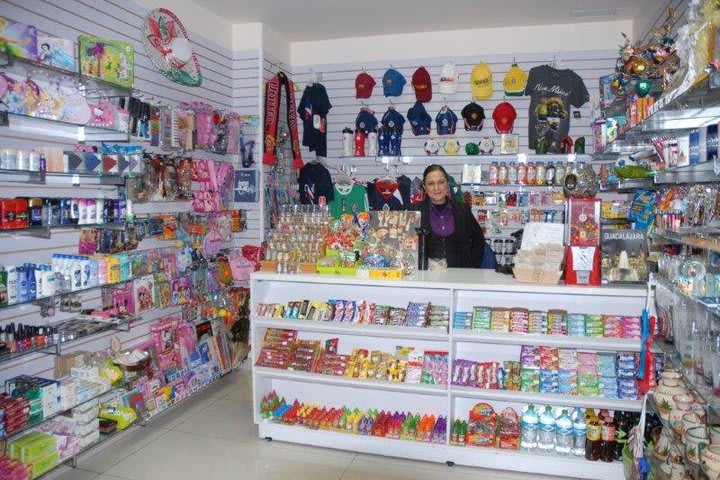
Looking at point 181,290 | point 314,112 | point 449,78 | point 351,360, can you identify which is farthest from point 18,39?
point 449,78

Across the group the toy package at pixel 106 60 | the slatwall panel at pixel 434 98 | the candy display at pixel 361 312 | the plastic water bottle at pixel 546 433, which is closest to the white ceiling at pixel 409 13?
the slatwall panel at pixel 434 98

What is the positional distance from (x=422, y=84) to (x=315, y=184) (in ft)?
6.09

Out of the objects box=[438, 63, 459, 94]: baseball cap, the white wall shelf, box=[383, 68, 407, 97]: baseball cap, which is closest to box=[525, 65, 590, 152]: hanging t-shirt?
box=[438, 63, 459, 94]: baseball cap

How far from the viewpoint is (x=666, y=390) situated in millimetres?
Answer: 2668

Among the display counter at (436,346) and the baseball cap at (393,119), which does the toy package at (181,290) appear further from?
the baseball cap at (393,119)

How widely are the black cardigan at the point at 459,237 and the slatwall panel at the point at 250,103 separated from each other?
91.9 inches

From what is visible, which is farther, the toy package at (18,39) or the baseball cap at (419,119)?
the baseball cap at (419,119)

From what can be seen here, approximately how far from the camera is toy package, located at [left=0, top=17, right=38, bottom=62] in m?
2.86

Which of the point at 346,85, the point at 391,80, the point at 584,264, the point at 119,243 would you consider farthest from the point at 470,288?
the point at 346,85

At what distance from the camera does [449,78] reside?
6.37 meters

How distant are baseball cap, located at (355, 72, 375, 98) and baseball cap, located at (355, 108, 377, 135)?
198 mm

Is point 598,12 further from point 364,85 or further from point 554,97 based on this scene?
point 364,85

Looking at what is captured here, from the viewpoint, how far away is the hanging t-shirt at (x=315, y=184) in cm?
682

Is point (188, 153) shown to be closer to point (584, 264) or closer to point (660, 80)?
point (584, 264)
